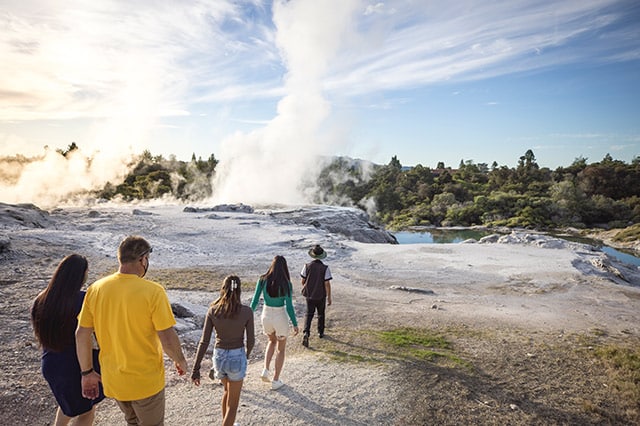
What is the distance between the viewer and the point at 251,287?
13016 mm

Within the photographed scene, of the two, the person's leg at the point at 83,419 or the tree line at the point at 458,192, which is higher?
the tree line at the point at 458,192

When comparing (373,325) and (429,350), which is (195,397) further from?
(373,325)

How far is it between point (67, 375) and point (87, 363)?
Result: 372mm

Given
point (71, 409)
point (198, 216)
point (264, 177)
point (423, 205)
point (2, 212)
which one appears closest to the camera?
point (71, 409)

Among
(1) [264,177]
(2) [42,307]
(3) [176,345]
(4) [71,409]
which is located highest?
(1) [264,177]

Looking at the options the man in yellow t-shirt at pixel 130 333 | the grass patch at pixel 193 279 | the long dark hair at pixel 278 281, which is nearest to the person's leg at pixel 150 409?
the man in yellow t-shirt at pixel 130 333

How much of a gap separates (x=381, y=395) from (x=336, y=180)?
220ft

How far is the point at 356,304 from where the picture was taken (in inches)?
455

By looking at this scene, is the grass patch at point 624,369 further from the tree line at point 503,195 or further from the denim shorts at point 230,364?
the tree line at point 503,195

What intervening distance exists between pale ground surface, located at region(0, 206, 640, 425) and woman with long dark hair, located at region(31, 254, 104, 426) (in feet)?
5.93

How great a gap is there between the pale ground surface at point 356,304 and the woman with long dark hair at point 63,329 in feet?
5.93

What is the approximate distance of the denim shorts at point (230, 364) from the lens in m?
4.25

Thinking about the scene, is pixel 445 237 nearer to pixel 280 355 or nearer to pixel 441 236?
pixel 441 236

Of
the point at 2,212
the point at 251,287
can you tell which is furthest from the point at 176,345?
the point at 2,212
